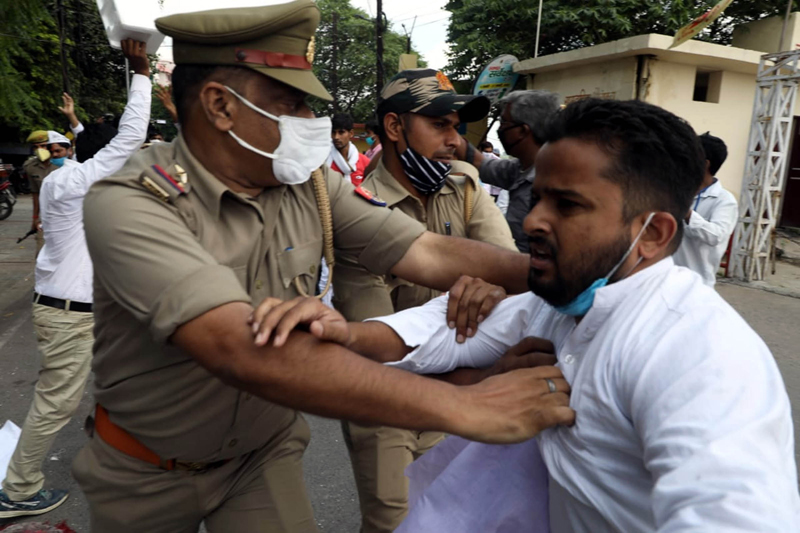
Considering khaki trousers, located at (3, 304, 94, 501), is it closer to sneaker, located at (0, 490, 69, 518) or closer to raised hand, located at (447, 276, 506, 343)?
sneaker, located at (0, 490, 69, 518)

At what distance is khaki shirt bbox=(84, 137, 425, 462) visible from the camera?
127 cm

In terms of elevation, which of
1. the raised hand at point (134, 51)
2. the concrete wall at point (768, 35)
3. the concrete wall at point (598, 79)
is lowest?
the raised hand at point (134, 51)

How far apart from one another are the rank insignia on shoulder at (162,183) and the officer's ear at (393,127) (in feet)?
4.44

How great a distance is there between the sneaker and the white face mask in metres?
2.56

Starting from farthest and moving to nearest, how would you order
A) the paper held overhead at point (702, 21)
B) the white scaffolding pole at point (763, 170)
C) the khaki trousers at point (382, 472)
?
the white scaffolding pole at point (763, 170)
the paper held overhead at point (702, 21)
the khaki trousers at point (382, 472)

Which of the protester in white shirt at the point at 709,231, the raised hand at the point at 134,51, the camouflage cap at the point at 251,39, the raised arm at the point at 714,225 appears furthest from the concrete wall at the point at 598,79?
the camouflage cap at the point at 251,39

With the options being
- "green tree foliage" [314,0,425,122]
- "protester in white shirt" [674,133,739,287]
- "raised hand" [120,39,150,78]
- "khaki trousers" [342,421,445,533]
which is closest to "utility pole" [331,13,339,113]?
"green tree foliage" [314,0,425,122]

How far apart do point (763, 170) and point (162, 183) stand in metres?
9.35

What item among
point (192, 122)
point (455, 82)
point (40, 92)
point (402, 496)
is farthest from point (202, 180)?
point (40, 92)

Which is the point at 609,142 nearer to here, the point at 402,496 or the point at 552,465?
the point at 552,465

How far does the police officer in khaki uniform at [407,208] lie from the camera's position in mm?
2354

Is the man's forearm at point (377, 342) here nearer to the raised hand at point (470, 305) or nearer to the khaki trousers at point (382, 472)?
the raised hand at point (470, 305)

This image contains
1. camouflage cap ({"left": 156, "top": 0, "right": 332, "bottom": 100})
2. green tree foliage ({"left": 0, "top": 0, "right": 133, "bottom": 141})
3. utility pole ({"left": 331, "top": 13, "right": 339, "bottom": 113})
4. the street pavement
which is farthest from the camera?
utility pole ({"left": 331, "top": 13, "right": 339, "bottom": 113})

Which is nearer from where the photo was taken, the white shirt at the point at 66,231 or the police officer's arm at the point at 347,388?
the police officer's arm at the point at 347,388
